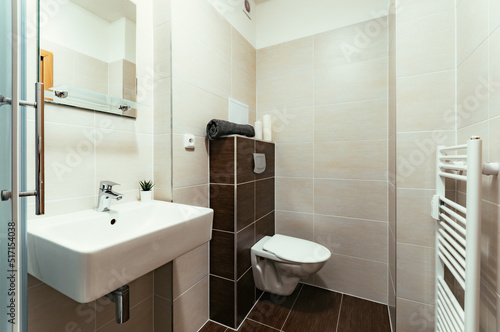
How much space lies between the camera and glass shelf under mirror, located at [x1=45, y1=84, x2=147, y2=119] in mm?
834

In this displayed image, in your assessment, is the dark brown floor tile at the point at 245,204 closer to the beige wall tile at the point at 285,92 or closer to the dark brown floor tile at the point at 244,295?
the dark brown floor tile at the point at 244,295

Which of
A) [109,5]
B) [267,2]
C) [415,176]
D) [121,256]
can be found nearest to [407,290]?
[415,176]

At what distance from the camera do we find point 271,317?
1.46 metres

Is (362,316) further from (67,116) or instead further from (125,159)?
(67,116)

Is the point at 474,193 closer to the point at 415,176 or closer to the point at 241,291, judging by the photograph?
the point at 415,176

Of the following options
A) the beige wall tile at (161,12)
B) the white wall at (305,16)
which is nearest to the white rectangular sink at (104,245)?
the beige wall tile at (161,12)

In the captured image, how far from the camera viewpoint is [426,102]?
1.12 m

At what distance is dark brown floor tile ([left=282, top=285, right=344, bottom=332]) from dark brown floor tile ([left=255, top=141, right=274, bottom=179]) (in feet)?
3.19

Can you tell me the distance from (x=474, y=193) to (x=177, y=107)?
1293mm

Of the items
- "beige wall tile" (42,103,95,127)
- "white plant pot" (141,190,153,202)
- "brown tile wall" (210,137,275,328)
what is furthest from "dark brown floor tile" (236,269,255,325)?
"beige wall tile" (42,103,95,127)

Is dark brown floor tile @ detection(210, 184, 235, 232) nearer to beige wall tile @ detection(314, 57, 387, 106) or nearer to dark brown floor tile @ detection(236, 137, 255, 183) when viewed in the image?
dark brown floor tile @ detection(236, 137, 255, 183)

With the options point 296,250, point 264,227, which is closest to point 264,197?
point 264,227

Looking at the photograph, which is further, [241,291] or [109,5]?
[241,291]

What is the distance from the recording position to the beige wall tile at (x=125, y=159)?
40.1 inches
